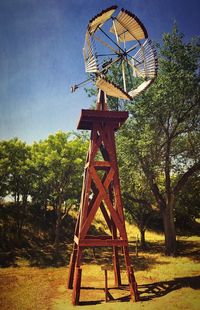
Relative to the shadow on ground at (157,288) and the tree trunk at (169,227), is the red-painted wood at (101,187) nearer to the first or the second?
the shadow on ground at (157,288)

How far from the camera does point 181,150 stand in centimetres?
2083

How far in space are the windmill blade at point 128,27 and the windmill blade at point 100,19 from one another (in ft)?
1.90

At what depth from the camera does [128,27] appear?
34.0 feet

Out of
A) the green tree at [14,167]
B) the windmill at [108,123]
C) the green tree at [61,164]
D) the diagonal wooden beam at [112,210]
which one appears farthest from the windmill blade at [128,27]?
the green tree at [14,167]

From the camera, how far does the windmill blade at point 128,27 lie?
9852 mm

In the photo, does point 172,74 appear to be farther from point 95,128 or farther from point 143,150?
point 95,128

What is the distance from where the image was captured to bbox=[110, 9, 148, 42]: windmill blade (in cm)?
985

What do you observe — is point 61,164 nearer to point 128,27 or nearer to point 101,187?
point 101,187

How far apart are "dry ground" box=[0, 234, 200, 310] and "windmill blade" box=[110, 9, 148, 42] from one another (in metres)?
11.0

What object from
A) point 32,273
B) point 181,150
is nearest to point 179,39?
point 181,150

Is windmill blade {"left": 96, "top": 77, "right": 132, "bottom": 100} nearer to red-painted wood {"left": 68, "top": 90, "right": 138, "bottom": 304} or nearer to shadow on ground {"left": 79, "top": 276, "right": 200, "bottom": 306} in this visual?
red-painted wood {"left": 68, "top": 90, "right": 138, "bottom": 304}

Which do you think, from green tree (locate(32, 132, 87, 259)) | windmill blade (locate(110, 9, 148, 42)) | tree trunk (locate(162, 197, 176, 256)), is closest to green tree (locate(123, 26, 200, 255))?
tree trunk (locate(162, 197, 176, 256))

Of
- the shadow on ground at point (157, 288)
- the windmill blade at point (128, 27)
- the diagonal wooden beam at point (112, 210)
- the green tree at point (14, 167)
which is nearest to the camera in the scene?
the shadow on ground at point (157, 288)

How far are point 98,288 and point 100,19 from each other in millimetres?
11876
